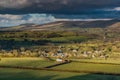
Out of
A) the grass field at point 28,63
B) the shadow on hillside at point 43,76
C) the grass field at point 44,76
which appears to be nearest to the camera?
the shadow on hillside at point 43,76

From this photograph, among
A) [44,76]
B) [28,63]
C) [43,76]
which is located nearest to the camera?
[44,76]

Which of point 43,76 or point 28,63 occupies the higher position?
point 28,63

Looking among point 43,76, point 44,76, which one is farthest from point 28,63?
point 44,76

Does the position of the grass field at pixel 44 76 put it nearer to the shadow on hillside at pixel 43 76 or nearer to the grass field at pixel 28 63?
the shadow on hillside at pixel 43 76

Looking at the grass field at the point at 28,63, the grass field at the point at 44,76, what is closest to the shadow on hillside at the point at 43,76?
Answer: the grass field at the point at 44,76

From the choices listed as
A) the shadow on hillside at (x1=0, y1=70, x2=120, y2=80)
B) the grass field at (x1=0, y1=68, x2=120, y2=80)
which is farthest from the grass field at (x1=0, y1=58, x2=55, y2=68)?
the shadow on hillside at (x1=0, y1=70, x2=120, y2=80)

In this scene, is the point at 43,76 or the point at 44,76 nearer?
the point at 44,76

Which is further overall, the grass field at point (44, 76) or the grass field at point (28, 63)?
the grass field at point (28, 63)

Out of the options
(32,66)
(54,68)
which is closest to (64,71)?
(54,68)

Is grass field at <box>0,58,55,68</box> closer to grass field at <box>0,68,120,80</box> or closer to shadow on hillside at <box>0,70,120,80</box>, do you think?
grass field at <box>0,68,120,80</box>

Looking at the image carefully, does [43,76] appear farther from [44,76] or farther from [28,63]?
[28,63]

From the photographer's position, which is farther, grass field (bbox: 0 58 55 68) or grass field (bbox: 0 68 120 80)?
grass field (bbox: 0 58 55 68)

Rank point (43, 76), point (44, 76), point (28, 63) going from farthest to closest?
point (28, 63) < point (43, 76) < point (44, 76)
